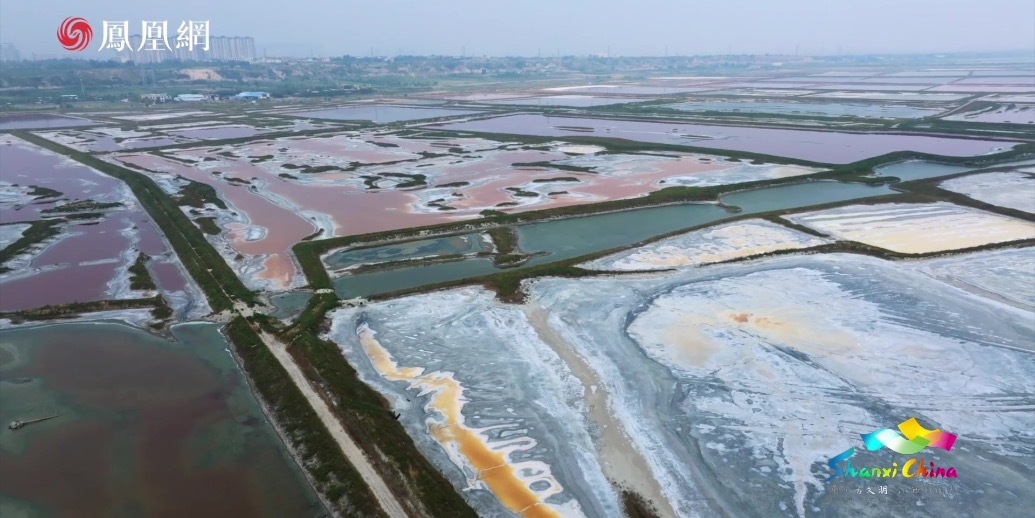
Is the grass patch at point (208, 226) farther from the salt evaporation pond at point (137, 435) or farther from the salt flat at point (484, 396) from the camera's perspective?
the salt flat at point (484, 396)

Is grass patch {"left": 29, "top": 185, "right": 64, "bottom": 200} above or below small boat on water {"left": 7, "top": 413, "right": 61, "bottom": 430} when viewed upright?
above

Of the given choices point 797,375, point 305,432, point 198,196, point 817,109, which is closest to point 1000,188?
point 797,375

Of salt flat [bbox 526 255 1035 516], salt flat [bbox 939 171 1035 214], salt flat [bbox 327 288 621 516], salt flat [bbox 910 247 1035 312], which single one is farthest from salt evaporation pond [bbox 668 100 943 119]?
salt flat [bbox 327 288 621 516]

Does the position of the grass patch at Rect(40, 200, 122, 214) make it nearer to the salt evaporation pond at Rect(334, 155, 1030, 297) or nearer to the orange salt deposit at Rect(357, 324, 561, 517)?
the salt evaporation pond at Rect(334, 155, 1030, 297)

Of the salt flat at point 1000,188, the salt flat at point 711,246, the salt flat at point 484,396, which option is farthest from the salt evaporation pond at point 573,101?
the salt flat at point 484,396

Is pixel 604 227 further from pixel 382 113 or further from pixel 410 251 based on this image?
pixel 382 113
